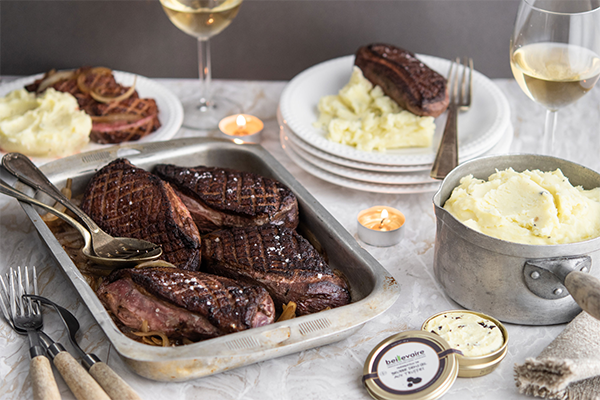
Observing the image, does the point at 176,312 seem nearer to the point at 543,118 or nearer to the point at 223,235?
the point at 223,235

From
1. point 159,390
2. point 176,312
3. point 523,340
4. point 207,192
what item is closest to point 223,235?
point 207,192

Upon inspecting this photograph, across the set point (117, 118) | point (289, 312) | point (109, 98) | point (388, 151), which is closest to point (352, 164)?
point (388, 151)

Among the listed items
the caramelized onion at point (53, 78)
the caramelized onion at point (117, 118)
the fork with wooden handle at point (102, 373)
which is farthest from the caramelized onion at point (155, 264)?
the caramelized onion at point (53, 78)

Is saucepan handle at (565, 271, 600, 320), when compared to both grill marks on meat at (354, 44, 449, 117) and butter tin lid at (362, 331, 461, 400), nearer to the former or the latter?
butter tin lid at (362, 331, 461, 400)

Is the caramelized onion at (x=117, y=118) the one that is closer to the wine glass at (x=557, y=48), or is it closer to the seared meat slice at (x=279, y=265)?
the seared meat slice at (x=279, y=265)

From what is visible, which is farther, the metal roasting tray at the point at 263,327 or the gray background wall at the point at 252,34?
the gray background wall at the point at 252,34

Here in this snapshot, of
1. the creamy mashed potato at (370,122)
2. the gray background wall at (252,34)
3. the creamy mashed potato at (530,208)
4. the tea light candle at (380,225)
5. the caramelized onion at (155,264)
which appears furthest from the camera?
the gray background wall at (252,34)
